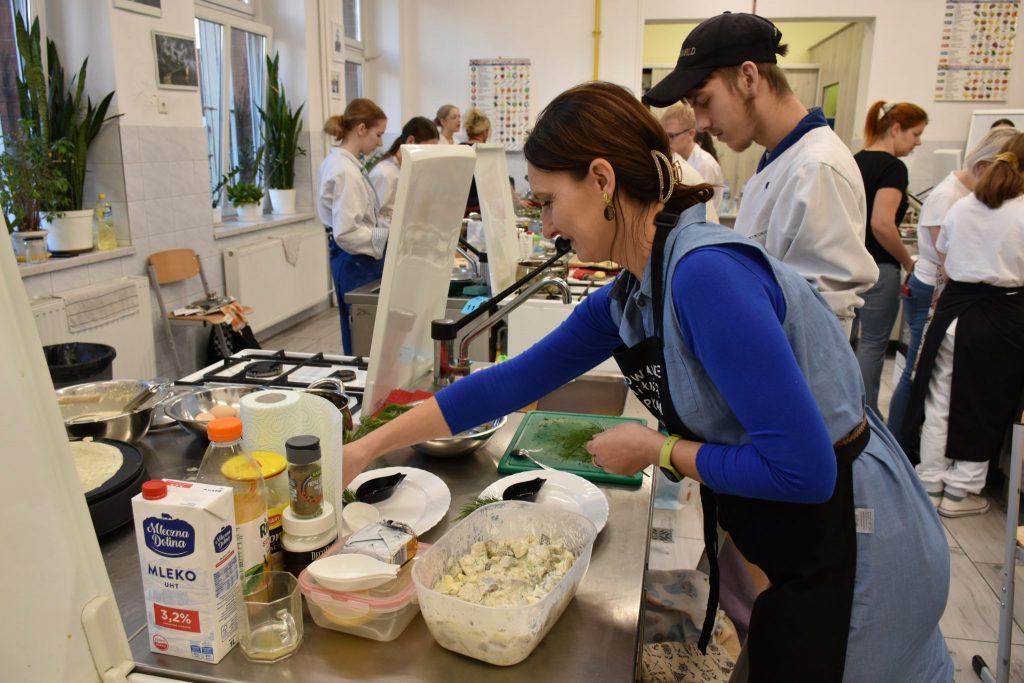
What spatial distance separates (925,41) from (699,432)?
22.8 feet

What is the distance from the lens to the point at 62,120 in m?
3.71

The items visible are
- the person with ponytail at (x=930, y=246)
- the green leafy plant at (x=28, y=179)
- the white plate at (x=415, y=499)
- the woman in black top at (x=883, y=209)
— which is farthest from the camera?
the woman in black top at (x=883, y=209)

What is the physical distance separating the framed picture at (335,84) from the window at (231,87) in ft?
1.91

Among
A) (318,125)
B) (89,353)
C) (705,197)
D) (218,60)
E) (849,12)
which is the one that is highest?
(849,12)

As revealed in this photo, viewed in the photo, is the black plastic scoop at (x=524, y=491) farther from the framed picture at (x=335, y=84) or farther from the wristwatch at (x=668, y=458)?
the framed picture at (x=335, y=84)

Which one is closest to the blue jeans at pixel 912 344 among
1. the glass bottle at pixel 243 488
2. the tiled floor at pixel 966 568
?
the tiled floor at pixel 966 568

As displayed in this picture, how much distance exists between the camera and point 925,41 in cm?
652

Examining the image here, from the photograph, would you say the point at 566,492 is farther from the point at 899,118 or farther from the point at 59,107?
the point at 59,107

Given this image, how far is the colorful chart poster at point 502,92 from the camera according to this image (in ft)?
24.2

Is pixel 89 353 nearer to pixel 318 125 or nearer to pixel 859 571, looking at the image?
pixel 859 571

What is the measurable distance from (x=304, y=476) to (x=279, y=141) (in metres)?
5.33

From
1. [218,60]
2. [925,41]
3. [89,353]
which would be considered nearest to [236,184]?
[218,60]

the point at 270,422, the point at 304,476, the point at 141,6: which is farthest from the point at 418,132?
the point at 304,476

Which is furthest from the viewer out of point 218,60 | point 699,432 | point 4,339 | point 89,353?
point 218,60
